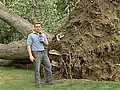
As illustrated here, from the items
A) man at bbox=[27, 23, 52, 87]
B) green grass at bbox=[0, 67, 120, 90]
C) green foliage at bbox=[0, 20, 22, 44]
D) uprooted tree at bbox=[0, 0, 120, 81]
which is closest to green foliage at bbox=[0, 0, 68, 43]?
green foliage at bbox=[0, 20, 22, 44]

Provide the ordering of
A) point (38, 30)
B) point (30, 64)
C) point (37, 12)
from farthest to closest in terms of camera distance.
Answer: point (37, 12) → point (30, 64) → point (38, 30)

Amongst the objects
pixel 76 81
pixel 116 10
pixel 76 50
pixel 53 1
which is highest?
pixel 53 1

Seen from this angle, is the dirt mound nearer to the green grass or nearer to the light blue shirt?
the green grass

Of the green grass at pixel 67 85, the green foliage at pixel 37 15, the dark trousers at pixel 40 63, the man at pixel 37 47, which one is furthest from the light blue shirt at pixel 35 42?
the green foliage at pixel 37 15

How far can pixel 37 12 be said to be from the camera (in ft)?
55.5

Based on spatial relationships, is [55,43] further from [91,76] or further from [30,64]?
[30,64]

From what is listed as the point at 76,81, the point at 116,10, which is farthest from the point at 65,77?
the point at 116,10

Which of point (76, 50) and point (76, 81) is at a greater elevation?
point (76, 50)

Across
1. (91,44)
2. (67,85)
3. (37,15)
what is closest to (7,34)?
(37,15)

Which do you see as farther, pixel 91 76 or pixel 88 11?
pixel 88 11

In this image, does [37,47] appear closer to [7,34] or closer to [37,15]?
[37,15]

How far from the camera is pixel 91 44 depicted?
10141mm

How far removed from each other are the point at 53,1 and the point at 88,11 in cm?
697

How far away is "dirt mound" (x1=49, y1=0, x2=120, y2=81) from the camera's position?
388 inches
